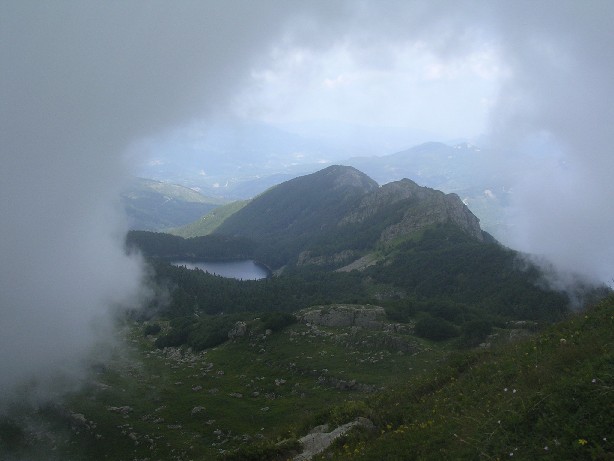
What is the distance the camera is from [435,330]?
75562mm

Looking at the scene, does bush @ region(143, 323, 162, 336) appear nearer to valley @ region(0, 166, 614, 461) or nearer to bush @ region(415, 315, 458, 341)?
valley @ region(0, 166, 614, 461)

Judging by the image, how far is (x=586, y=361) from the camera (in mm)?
15945

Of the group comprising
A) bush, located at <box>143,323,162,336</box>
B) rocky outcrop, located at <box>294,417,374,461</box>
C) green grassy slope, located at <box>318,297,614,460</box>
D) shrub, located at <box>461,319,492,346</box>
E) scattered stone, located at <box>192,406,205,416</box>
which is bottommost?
bush, located at <box>143,323,162,336</box>

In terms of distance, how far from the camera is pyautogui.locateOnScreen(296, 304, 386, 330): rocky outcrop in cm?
8312

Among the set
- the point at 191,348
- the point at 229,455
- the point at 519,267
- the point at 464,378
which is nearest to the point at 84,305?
the point at 191,348

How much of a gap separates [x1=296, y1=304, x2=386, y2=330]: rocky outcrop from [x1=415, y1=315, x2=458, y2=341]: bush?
7892 millimetres

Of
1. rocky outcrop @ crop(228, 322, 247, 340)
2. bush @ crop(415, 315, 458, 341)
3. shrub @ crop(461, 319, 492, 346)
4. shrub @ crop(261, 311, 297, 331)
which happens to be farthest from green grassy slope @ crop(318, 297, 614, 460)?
rocky outcrop @ crop(228, 322, 247, 340)

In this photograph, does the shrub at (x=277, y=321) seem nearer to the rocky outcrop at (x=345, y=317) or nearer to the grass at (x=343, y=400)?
the grass at (x=343, y=400)

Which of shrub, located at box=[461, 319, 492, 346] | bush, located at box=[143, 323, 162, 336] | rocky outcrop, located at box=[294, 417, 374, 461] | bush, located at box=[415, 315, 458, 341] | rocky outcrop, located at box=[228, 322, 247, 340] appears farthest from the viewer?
bush, located at box=[143, 323, 162, 336]

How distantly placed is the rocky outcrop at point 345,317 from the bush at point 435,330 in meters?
7.89

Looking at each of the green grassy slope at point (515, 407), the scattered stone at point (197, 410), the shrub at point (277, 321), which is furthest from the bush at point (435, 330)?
the green grassy slope at point (515, 407)

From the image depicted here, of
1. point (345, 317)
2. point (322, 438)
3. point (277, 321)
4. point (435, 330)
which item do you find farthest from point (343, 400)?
point (277, 321)

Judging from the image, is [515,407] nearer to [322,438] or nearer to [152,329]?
[322,438]

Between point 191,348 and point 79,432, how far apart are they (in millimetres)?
45432
